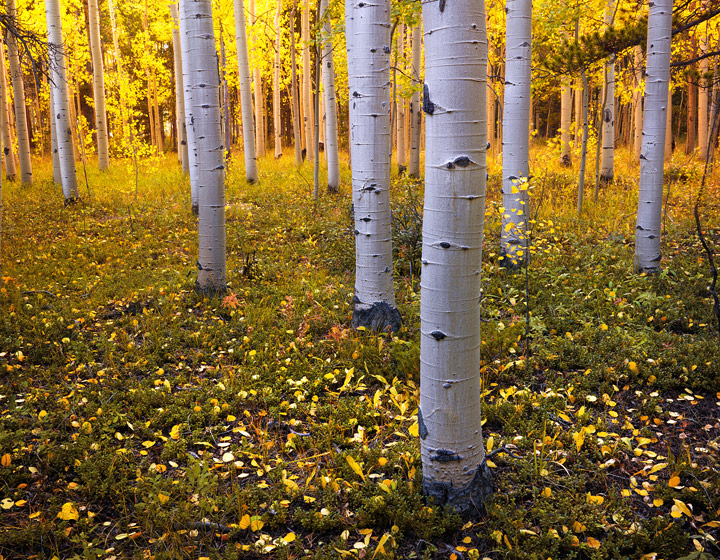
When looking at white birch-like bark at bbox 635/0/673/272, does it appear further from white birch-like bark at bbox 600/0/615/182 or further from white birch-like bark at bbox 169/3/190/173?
white birch-like bark at bbox 169/3/190/173

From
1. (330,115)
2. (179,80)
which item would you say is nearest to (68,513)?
(330,115)

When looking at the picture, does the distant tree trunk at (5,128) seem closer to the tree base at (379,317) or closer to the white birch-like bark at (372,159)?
the white birch-like bark at (372,159)

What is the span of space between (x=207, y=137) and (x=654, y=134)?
4988mm

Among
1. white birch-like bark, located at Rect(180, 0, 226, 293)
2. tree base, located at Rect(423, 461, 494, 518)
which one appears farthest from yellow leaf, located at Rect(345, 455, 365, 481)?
white birch-like bark, located at Rect(180, 0, 226, 293)

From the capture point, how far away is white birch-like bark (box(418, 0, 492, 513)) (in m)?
2.00

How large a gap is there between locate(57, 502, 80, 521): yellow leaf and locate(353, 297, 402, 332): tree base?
2666mm

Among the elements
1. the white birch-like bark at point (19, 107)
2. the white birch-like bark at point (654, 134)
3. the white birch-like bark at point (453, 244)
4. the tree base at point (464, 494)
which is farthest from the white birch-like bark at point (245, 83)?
the tree base at point (464, 494)

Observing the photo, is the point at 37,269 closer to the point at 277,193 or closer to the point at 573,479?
the point at 277,193

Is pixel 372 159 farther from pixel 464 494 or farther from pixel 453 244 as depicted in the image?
pixel 464 494

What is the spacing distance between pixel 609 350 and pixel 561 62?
179 inches

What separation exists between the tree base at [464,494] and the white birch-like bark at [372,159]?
2150 mm

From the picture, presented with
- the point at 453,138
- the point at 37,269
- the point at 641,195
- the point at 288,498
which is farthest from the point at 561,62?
the point at 37,269

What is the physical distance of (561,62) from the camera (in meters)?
6.64

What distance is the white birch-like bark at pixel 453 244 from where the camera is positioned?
2000 mm
